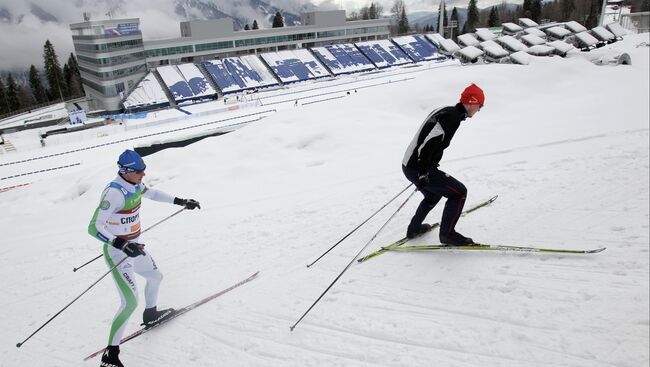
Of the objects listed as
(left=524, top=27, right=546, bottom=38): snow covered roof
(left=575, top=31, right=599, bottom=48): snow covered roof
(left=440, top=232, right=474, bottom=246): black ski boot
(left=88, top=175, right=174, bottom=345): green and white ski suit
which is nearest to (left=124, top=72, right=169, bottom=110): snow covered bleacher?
(left=524, top=27, right=546, bottom=38): snow covered roof

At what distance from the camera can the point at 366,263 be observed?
450 centimetres

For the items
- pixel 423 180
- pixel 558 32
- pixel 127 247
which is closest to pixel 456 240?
pixel 423 180

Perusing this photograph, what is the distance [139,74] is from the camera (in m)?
44.5

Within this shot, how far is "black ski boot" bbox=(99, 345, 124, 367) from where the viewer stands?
3.54 metres

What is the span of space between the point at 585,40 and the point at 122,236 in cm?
4229

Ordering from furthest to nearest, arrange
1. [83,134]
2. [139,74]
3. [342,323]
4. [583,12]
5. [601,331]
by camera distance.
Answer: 1. [583,12]
2. [139,74]
3. [83,134]
4. [342,323]
5. [601,331]

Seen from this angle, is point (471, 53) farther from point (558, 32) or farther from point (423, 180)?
point (423, 180)

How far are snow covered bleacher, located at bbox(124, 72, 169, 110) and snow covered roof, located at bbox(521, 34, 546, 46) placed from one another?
35.6 m

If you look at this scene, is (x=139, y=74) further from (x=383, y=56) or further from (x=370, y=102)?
(x=370, y=102)

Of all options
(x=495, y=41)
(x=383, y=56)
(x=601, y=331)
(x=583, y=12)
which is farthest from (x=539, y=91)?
(x=583, y=12)

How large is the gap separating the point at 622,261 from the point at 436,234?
192 cm

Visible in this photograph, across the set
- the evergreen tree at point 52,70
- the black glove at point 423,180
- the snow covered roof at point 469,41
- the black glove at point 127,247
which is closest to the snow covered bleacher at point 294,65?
the snow covered roof at point 469,41

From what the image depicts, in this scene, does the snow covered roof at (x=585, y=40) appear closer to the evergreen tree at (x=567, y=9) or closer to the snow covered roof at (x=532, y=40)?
the snow covered roof at (x=532, y=40)

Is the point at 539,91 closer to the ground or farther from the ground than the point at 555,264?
farther from the ground
